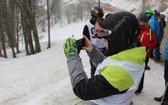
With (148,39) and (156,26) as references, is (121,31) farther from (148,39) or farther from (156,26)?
(156,26)

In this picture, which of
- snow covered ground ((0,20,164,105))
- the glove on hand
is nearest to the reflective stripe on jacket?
the glove on hand

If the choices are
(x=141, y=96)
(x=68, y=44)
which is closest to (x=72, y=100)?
(x=141, y=96)

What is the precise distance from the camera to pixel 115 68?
6.09ft

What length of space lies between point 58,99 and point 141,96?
6.34 feet

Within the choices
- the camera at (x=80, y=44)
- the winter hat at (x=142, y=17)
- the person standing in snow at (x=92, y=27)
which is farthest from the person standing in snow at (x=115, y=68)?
the winter hat at (x=142, y=17)

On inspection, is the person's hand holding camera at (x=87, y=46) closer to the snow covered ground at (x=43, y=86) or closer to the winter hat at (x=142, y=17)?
the snow covered ground at (x=43, y=86)

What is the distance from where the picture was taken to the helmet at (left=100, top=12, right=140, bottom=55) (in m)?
2.00

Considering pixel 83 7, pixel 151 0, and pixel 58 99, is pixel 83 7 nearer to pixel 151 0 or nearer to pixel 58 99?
pixel 151 0

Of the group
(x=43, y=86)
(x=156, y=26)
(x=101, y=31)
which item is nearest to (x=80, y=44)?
(x=101, y=31)

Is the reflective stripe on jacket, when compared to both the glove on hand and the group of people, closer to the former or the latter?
the group of people

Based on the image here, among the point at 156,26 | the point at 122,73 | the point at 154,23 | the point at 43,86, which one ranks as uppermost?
the point at 122,73

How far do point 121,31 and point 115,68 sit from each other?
0.31m

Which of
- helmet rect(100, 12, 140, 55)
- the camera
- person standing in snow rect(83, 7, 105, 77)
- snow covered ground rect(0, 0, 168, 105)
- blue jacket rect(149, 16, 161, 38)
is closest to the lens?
helmet rect(100, 12, 140, 55)

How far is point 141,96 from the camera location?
19.1ft
